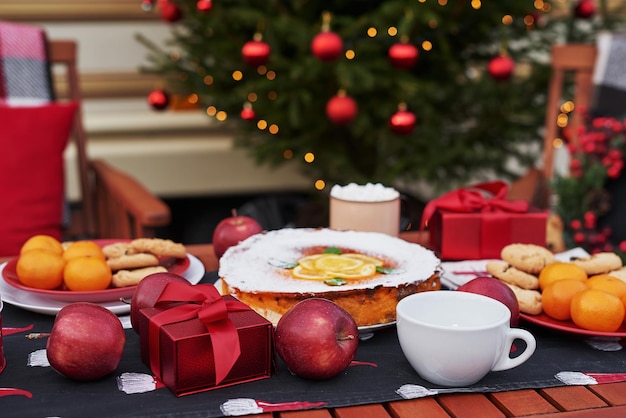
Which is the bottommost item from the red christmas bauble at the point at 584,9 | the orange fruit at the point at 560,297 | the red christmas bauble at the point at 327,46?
the orange fruit at the point at 560,297

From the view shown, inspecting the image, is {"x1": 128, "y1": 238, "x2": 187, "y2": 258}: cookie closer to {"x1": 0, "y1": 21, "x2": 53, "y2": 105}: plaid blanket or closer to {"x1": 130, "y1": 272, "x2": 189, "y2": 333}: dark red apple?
{"x1": 130, "y1": 272, "x2": 189, "y2": 333}: dark red apple

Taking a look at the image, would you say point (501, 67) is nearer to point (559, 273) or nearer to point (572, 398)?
point (559, 273)

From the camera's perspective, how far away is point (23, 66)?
2.15m

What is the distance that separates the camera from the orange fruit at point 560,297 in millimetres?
978

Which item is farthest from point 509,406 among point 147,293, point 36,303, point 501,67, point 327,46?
point 501,67

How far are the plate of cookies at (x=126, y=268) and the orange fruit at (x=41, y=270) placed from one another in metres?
0.01

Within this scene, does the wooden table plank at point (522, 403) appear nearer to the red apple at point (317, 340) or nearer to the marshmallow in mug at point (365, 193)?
the red apple at point (317, 340)

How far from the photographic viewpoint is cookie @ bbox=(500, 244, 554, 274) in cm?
109

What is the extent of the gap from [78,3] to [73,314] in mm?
3073

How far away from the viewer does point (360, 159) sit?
9.87ft

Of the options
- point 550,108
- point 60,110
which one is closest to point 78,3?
point 60,110

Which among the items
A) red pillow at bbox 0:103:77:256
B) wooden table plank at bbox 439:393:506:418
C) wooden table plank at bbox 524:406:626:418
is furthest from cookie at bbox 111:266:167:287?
red pillow at bbox 0:103:77:256

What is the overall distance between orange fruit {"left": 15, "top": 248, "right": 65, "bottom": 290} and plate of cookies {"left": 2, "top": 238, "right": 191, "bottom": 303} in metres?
0.01

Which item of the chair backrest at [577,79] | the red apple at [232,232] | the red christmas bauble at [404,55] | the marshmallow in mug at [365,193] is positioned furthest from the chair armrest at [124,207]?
the chair backrest at [577,79]
